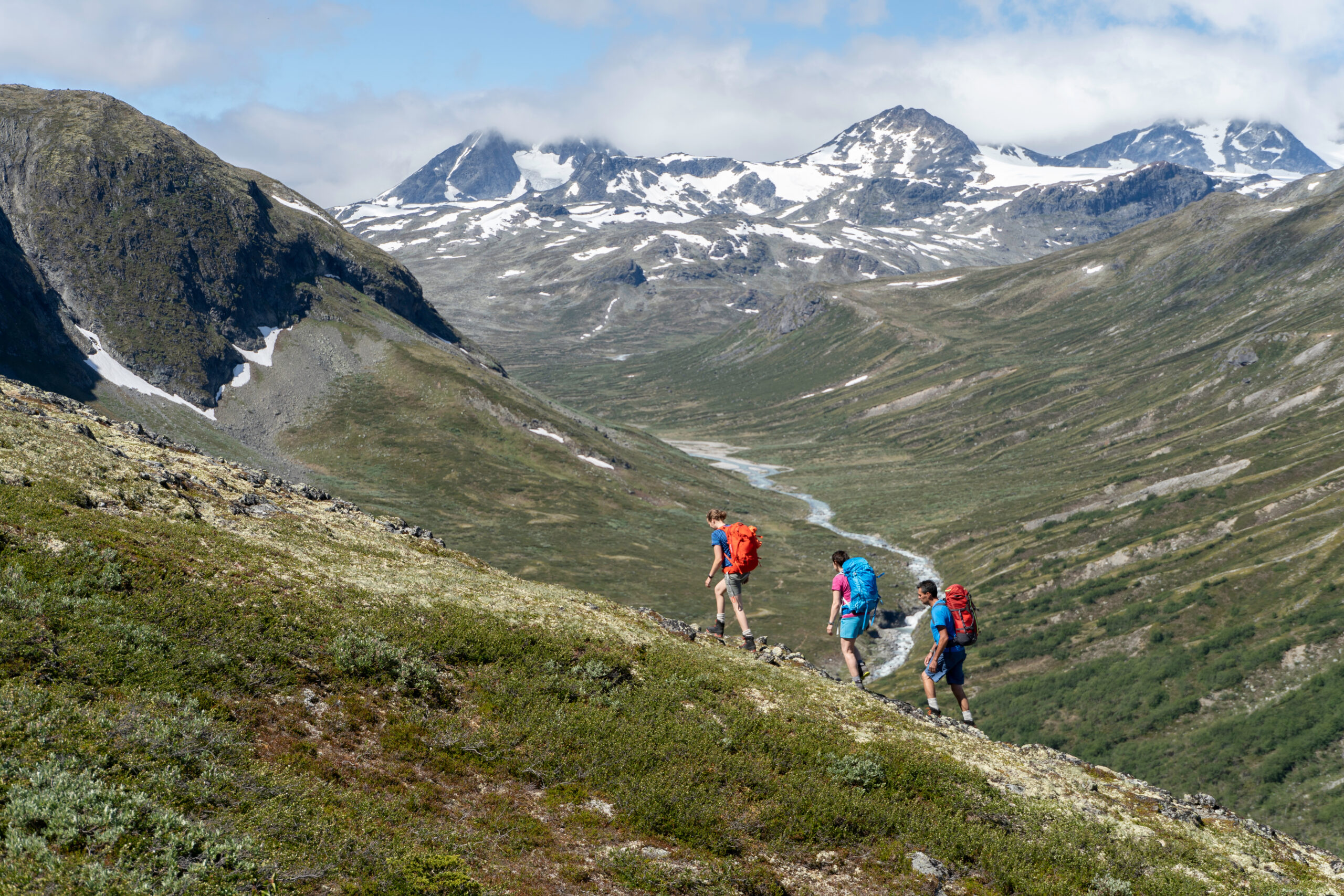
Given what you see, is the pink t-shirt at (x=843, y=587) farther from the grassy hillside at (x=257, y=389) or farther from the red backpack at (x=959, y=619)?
the grassy hillside at (x=257, y=389)

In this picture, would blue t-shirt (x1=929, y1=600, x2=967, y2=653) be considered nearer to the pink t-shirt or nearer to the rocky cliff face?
the pink t-shirt

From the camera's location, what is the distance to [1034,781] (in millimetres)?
21328

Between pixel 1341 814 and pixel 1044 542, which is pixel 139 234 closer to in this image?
pixel 1044 542

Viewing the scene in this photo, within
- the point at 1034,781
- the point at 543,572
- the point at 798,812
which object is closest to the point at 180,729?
the point at 798,812

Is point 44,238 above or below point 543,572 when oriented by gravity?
above

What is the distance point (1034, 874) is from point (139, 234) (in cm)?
22220

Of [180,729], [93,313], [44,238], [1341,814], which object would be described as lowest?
[1341,814]

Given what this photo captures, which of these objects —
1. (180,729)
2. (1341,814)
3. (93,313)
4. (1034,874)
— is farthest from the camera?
(93,313)

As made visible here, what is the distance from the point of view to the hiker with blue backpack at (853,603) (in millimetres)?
25781

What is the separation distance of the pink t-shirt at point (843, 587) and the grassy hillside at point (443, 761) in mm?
3084

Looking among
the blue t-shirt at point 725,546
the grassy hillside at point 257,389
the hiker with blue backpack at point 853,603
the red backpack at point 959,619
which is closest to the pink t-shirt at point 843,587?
the hiker with blue backpack at point 853,603

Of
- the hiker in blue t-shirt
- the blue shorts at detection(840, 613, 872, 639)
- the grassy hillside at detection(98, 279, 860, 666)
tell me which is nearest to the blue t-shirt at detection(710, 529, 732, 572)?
the blue shorts at detection(840, 613, 872, 639)

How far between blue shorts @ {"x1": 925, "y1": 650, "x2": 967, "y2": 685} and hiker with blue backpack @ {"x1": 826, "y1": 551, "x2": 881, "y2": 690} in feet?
7.50

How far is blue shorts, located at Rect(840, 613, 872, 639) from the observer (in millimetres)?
25594
